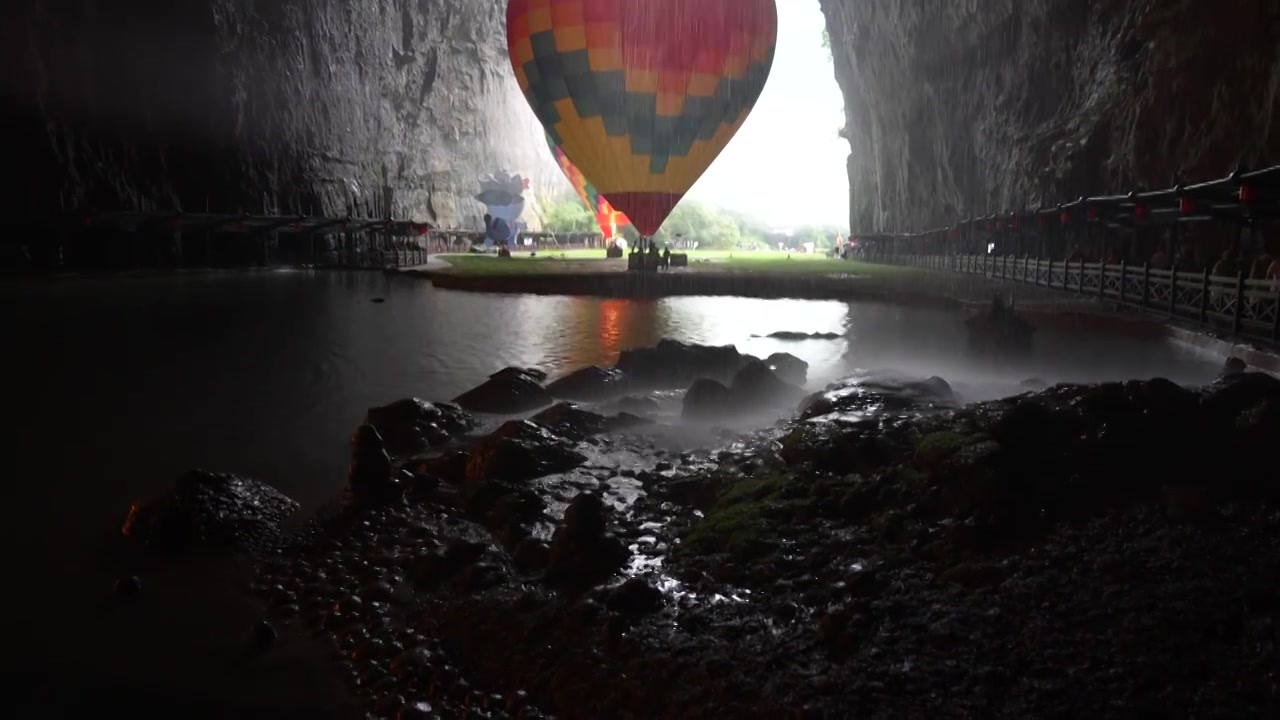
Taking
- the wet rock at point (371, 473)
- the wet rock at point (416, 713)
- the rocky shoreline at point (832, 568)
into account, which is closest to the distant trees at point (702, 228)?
the wet rock at point (371, 473)

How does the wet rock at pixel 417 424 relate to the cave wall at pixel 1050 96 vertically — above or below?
below

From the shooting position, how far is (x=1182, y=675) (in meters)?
3.41

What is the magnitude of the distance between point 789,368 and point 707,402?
9.81 ft

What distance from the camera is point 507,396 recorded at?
10500 millimetres

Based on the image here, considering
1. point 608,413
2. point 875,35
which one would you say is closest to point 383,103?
point 875,35

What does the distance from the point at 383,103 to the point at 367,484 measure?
57.3 meters

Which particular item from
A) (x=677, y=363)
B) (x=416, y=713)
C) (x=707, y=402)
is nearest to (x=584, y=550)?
(x=416, y=713)

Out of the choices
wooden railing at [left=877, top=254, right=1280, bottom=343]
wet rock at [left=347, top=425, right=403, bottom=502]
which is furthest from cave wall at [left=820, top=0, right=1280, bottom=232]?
wet rock at [left=347, top=425, right=403, bottom=502]

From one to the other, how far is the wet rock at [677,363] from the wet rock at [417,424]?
3088 millimetres

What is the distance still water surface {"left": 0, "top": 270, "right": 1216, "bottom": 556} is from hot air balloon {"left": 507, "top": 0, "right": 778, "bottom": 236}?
4901 millimetres

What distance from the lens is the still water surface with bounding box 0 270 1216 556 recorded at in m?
8.48

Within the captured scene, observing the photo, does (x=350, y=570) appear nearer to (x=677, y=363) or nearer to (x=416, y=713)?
(x=416, y=713)

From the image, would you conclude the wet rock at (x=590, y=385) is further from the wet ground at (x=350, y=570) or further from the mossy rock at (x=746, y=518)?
the mossy rock at (x=746, y=518)

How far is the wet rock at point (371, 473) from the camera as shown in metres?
6.75
